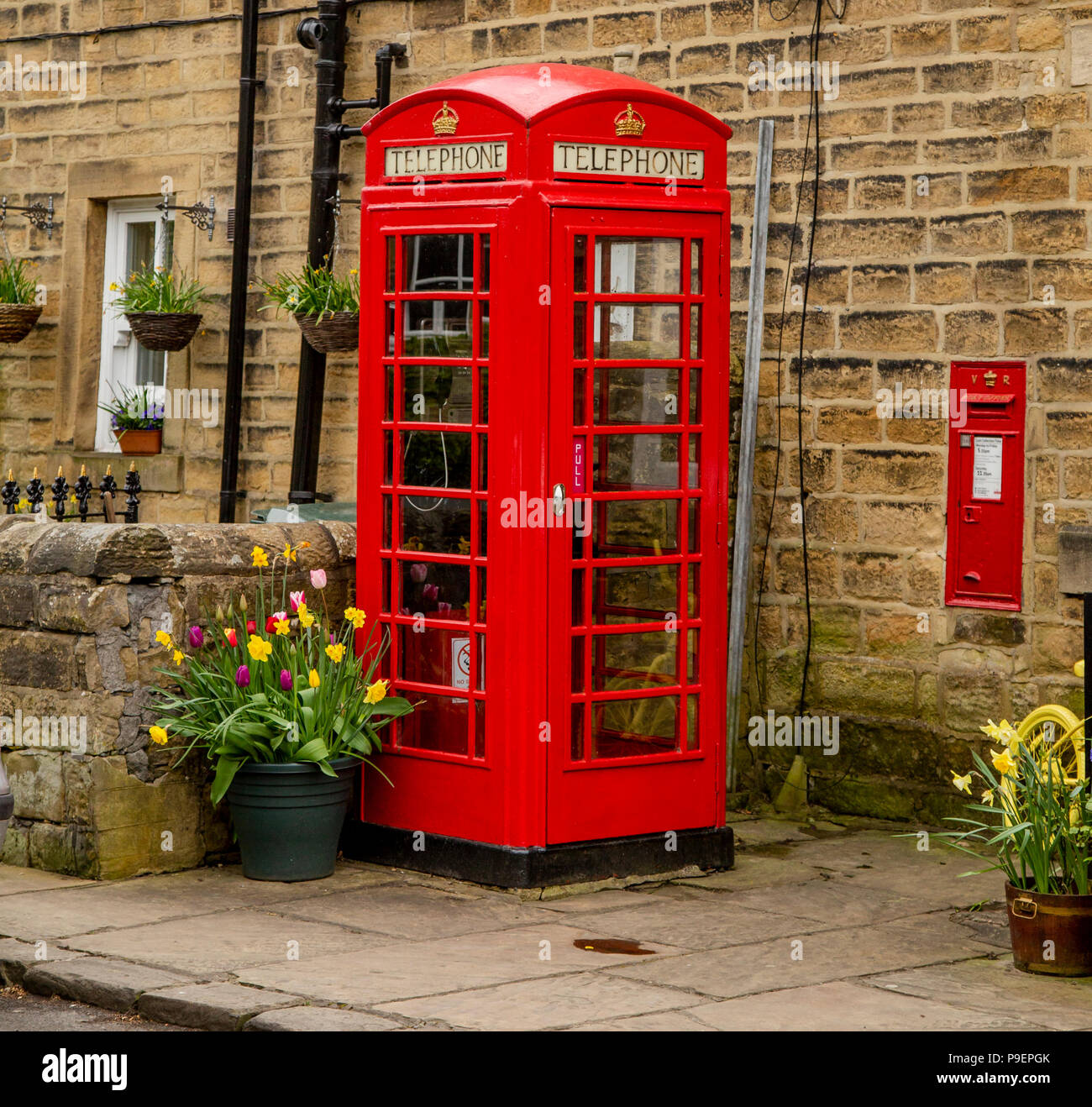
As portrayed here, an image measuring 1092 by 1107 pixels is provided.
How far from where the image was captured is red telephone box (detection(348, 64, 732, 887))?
6777 millimetres

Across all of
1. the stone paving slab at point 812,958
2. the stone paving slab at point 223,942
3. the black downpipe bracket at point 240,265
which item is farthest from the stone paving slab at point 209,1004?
the black downpipe bracket at point 240,265

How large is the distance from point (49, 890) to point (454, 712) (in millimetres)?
1670

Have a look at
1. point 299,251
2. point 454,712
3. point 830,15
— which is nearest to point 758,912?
point 454,712

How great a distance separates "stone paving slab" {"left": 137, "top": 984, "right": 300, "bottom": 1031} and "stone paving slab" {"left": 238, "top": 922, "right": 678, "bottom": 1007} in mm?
104

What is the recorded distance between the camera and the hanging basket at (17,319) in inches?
447

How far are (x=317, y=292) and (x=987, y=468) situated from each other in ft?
12.8

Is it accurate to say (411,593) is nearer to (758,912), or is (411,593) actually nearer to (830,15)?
(758,912)

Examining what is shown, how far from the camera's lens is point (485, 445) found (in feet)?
22.7

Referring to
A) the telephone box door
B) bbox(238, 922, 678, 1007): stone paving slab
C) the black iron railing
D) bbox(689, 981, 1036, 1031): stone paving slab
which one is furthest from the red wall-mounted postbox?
the black iron railing

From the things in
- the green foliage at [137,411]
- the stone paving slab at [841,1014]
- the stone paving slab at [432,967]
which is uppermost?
the green foliage at [137,411]

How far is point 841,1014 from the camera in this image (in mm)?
5230

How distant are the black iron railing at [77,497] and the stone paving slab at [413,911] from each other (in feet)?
10.2

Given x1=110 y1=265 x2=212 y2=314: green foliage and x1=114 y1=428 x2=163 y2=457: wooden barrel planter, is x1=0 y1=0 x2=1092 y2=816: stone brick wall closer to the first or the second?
x1=110 y1=265 x2=212 y2=314: green foliage

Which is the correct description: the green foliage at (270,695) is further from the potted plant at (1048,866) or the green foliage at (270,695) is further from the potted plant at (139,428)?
the potted plant at (139,428)
